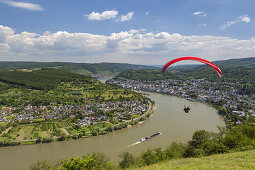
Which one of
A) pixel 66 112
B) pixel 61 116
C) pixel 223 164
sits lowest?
pixel 61 116

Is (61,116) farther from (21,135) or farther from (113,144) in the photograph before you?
(113,144)

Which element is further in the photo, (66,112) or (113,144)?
(66,112)

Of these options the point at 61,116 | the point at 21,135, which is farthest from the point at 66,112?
the point at 21,135

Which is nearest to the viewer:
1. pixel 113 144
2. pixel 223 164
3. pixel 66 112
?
pixel 223 164

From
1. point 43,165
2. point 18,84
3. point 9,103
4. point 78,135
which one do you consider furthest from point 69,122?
point 18,84

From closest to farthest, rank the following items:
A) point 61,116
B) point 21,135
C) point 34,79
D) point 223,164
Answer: point 223,164 < point 21,135 < point 61,116 < point 34,79

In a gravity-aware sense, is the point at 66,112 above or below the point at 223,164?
below

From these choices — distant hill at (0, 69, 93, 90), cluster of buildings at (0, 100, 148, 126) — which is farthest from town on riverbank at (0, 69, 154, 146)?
distant hill at (0, 69, 93, 90)

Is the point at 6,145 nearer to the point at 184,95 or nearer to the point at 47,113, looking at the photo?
the point at 47,113
